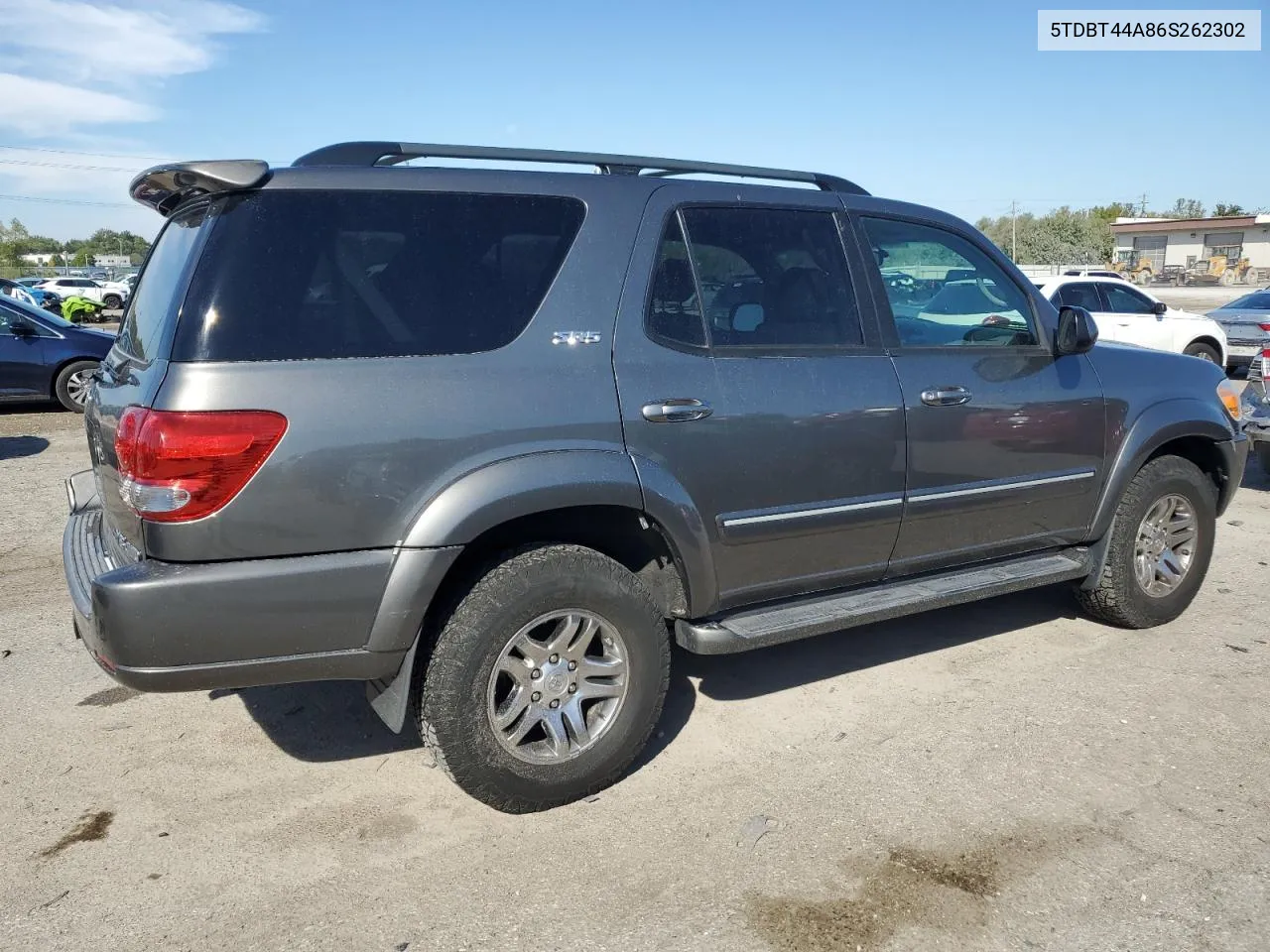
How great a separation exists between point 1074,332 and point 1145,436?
0.69 m

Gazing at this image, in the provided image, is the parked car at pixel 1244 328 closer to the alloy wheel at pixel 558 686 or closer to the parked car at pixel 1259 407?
the parked car at pixel 1259 407

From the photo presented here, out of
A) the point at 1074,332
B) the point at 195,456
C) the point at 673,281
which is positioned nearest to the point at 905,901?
the point at 673,281

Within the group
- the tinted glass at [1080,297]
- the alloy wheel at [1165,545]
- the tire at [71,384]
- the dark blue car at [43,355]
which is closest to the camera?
the alloy wheel at [1165,545]

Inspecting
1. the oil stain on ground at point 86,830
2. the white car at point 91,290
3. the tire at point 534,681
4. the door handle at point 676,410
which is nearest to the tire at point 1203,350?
the door handle at point 676,410

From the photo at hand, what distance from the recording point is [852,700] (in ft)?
13.5

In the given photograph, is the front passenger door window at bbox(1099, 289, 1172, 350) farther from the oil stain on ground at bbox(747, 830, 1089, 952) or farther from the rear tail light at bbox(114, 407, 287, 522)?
the rear tail light at bbox(114, 407, 287, 522)

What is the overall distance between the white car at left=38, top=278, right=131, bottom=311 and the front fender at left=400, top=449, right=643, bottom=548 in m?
36.2

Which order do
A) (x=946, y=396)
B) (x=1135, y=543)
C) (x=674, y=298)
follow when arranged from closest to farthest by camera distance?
1. (x=674, y=298)
2. (x=946, y=396)
3. (x=1135, y=543)

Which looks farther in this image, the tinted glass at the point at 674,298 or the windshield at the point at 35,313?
the windshield at the point at 35,313

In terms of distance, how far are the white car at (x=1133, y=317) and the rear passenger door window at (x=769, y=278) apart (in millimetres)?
10590

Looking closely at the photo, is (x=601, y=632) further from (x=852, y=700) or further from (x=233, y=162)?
(x=233, y=162)

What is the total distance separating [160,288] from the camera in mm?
3189

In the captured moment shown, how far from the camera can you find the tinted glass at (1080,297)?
526 inches

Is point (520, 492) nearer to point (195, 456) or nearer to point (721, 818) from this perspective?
point (195, 456)
